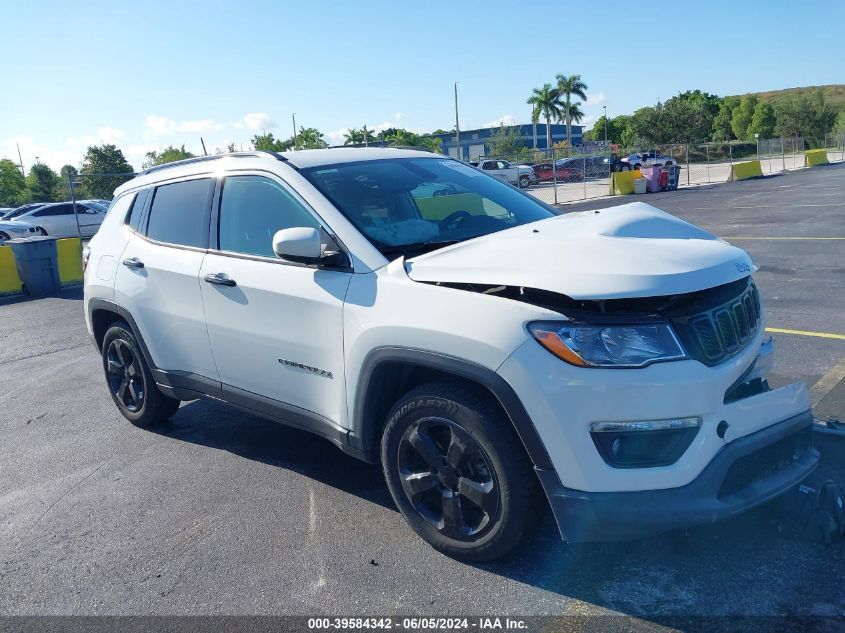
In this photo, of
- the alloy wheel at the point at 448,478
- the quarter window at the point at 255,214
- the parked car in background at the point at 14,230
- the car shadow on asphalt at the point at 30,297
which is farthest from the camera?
the parked car in background at the point at 14,230

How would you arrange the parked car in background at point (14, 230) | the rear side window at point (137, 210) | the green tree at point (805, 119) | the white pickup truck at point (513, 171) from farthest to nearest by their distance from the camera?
1. the green tree at point (805, 119)
2. the white pickup truck at point (513, 171)
3. the parked car in background at point (14, 230)
4. the rear side window at point (137, 210)

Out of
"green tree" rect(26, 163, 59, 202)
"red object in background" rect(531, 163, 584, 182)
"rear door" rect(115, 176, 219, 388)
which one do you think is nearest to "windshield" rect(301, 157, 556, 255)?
"rear door" rect(115, 176, 219, 388)

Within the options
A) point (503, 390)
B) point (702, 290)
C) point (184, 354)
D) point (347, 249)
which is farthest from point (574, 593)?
point (184, 354)

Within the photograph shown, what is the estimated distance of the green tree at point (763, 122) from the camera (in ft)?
286

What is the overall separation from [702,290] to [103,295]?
4.10m

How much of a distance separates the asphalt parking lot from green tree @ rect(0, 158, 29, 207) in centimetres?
5734

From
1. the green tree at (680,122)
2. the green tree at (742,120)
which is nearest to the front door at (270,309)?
the green tree at (680,122)

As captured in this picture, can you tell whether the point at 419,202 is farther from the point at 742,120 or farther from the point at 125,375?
the point at 742,120

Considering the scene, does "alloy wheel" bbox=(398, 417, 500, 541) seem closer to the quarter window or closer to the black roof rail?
the quarter window

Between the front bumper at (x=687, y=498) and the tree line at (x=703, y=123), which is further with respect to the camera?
the tree line at (x=703, y=123)

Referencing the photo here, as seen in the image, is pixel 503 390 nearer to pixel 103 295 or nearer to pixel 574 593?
pixel 574 593

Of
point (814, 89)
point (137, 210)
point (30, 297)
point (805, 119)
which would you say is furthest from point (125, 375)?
point (814, 89)

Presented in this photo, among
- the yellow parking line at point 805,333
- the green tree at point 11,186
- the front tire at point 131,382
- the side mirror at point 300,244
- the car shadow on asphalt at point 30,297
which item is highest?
the green tree at point 11,186

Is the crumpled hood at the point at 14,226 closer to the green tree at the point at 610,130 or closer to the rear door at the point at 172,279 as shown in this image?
the rear door at the point at 172,279
